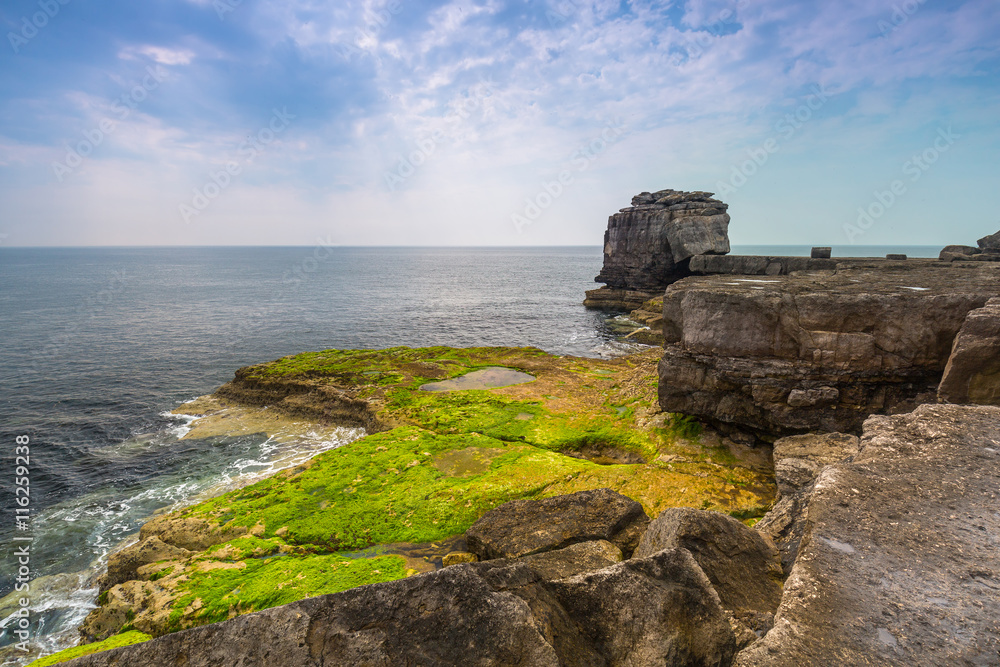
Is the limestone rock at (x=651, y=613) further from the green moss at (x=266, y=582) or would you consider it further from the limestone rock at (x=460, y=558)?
the green moss at (x=266, y=582)

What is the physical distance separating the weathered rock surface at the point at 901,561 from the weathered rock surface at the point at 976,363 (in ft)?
9.13

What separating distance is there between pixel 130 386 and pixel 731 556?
34.9 meters

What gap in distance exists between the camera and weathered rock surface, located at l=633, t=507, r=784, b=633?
516 centimetres

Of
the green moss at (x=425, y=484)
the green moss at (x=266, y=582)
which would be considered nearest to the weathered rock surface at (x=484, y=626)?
the green moss at (x=266, y=582)

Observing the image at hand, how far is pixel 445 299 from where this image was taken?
75062 mm

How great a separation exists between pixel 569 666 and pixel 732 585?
105 inches

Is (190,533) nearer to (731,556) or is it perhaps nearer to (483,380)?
(731,556)

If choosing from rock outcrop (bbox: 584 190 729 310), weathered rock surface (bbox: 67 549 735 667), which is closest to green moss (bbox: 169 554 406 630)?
weathered rock surface (bbox: 67 549 735 667)

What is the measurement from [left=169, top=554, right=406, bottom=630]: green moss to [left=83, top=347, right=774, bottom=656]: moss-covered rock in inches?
1.3

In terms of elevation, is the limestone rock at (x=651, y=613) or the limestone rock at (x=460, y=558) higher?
the limestone rock at (x=651, y=613)

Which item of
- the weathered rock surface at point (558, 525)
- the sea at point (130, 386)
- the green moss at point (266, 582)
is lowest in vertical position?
the sea at point (130, 386)

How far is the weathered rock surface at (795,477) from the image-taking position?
6.47 m

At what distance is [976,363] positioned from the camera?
793 cm

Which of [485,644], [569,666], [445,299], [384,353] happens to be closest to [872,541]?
[569,666]
